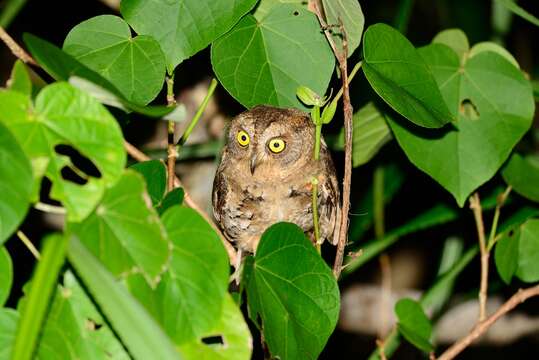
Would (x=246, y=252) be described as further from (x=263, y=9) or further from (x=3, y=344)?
(x=3, y=344)

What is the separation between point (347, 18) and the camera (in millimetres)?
1509

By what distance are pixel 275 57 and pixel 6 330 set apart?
791 millimetres

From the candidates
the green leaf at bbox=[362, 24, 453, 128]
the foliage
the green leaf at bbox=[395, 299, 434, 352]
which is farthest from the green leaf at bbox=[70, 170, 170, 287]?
the green leaf at bbox=[395, 299, 434, 352]

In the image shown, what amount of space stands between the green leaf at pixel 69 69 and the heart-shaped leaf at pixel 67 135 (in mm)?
41

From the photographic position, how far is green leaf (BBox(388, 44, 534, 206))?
179 centimetres

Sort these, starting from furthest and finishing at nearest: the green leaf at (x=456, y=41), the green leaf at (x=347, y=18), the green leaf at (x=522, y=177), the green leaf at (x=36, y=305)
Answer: the green leaf at (x=522, y=177) → the green leaf at (x=456, y=41) → the green leaf at (x=347, y=18) → the green leaf at (x=36, y=305)

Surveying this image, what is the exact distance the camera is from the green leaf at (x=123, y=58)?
54.0 inches

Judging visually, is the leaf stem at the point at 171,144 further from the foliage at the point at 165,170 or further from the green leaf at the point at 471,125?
the green leaf at the point at 471,125

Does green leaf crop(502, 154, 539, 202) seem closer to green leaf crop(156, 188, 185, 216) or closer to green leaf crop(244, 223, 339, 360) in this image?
green leaf crop(244, 223, 339, 360)

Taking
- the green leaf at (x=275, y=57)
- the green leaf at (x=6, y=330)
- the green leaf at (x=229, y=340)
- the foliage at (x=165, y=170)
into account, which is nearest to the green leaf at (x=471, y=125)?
the foliage at (x=165, y=170)

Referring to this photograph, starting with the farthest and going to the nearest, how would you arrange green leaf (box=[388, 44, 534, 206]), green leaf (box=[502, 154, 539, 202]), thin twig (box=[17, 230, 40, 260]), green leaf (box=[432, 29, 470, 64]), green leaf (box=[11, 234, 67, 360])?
green leaf (box=[502, 154, 539, 202])
green leaf (box=[432, 29, 470, 64])
green leaf (box=[388, 44, 534, 206])
thin twig (box=[17, 230, 40, 260])
green leaf (box=[11, 234, 67, 360])

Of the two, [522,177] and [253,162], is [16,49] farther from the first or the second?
[522,177]

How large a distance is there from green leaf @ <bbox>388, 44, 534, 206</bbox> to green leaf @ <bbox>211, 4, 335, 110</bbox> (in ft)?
1.06

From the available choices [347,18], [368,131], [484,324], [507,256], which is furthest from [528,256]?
[347,18]
